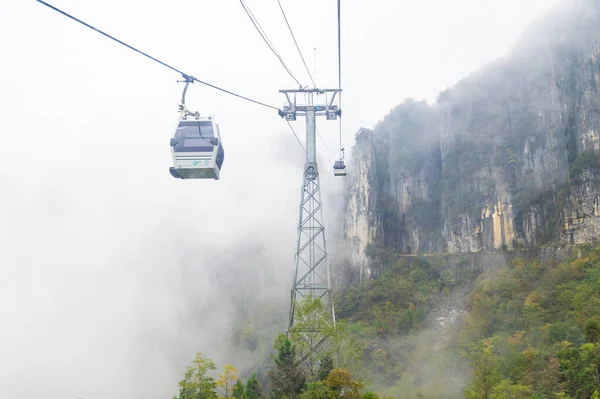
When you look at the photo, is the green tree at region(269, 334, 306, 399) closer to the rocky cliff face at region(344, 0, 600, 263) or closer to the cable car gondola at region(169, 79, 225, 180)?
the cable car gondola at region(169, 79, 225, 180)

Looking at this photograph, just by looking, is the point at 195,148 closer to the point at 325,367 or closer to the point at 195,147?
the point at 195,147

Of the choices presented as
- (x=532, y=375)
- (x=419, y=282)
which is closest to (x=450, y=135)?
(x=419, y=282)

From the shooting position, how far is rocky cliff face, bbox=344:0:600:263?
72312 mm

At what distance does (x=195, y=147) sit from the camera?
1340cm

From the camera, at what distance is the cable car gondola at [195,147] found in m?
13.3

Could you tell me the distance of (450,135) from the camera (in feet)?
310

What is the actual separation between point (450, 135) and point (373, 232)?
23361mm

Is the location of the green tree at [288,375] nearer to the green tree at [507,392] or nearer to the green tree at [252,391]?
the green tree at [252,391]

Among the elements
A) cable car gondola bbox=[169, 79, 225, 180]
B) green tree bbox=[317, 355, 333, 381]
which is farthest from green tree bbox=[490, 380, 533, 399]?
cable car gondola bbox=[169, 79, 225, 180]

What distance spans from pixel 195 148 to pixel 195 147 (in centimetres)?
3

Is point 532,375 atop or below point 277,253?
below

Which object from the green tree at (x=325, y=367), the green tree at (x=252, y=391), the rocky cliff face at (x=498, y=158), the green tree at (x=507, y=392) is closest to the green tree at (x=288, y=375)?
the green tree at (x=325, y=367)

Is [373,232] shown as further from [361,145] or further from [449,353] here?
[449,353]

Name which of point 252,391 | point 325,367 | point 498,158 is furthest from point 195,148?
point 498,158
